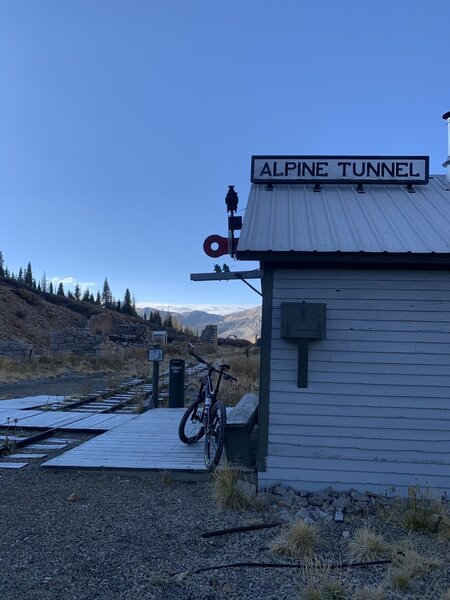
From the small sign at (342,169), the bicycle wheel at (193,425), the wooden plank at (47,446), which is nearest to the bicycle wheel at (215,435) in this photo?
the bicycle wheel at (193,425)

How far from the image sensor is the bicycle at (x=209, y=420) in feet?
20.6

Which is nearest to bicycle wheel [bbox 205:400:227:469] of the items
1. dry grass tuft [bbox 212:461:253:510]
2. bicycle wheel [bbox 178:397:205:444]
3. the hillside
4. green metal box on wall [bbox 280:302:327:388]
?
dry grass tuft [bbox 212:461:253:510]

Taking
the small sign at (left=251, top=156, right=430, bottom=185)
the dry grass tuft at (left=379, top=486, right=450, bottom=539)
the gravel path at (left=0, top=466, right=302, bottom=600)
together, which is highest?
the small sign at (left=251, top=156, right=430, bottom=185)

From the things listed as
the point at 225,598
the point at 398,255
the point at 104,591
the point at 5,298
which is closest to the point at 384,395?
the point at 398,255

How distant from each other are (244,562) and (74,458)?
11.2ft

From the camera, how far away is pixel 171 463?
6.65 m

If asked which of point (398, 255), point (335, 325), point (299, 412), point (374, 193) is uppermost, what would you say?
point (374, 193)

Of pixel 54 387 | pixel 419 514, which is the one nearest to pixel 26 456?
pixel 419 514

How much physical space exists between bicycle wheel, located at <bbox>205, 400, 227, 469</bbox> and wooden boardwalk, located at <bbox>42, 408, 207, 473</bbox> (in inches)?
5.7

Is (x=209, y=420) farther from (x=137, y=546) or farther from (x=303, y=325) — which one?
(x=137, y=546)

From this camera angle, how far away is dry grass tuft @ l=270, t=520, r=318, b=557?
4297 millimetres

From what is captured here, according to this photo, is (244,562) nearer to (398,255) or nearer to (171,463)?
(171,463)

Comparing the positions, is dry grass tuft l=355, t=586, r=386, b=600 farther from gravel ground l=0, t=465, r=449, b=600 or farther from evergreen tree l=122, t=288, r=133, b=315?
evergreen tree l=122, t=288, r=133, b=315

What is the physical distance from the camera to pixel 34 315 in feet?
153
